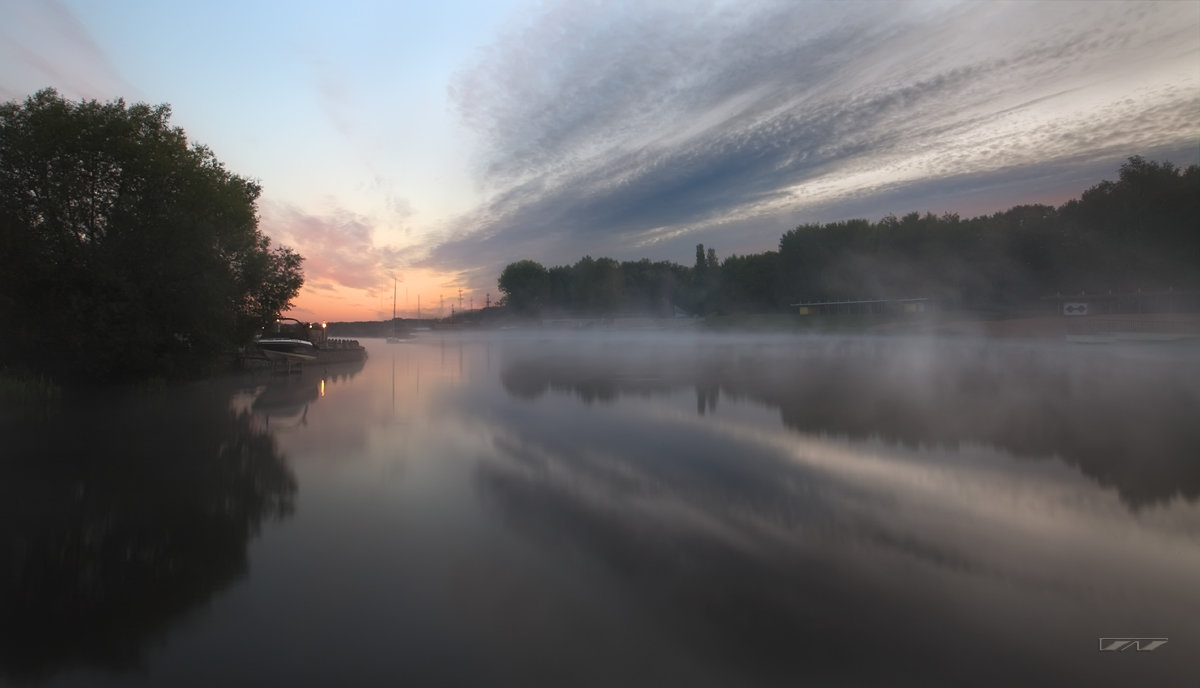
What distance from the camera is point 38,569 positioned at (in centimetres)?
528

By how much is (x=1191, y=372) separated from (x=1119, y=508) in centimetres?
1950

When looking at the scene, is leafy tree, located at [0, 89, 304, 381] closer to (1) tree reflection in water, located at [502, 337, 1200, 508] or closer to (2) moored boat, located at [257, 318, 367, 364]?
(2) moored boat, located at [257, 318, 367, 364]

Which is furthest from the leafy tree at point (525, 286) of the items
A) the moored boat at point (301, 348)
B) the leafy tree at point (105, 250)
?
the leafy tree at point (105, 250)

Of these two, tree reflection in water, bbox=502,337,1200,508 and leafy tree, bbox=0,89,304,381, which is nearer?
tree reflection in water, bbox=502,337,1200,508

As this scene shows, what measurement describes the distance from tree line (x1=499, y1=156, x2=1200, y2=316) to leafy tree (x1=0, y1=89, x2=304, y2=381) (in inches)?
2294

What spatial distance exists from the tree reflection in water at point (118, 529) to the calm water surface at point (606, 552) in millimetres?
32

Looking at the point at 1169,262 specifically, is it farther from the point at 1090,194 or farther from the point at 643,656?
the point at 643,656

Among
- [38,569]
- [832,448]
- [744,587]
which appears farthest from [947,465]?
[38,569]

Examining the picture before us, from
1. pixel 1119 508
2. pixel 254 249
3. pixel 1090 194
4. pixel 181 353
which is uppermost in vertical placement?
pixel 1090 194

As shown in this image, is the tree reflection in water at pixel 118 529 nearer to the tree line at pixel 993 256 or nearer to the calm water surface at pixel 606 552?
the calm water surface at pixel 606 552

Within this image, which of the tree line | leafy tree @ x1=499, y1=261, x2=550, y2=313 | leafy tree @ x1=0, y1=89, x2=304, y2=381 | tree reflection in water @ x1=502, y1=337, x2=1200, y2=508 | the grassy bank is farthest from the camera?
leafy tree @ x1=499, y1=261, x2=550, y2=313

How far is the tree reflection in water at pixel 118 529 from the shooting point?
13.8ft

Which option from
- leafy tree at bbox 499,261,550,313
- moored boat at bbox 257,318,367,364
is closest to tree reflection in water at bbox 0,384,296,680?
moored boat at bbox 257,318,367,364

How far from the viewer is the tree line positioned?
47.0 metres
